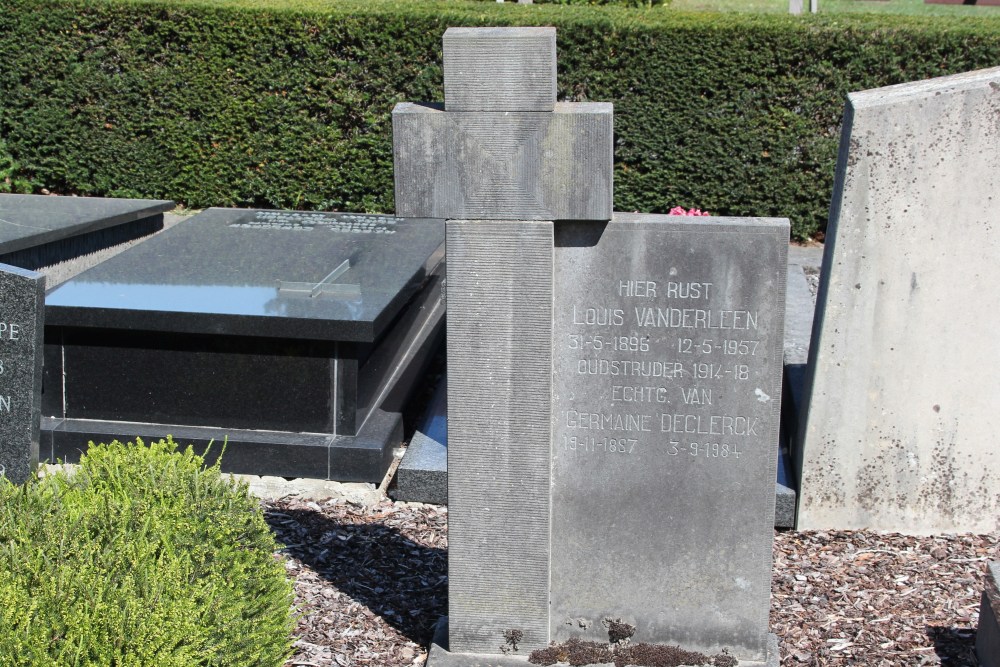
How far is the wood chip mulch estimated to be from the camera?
4.45 meters

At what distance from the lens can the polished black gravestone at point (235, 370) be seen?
6184 mm

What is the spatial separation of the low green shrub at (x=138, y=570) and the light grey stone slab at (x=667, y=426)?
1172 mm

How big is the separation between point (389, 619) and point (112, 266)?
3.72 metres

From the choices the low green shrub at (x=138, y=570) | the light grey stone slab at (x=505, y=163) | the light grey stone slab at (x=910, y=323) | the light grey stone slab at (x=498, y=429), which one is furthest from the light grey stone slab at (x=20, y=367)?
the light grey stone slab at (x=910, y=323)

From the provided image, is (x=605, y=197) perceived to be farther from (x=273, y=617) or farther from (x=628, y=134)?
(x=628, y=134)

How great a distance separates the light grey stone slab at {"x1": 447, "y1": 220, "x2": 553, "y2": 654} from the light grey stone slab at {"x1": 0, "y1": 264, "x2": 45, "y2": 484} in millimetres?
1594

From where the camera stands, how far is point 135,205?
9.64 m

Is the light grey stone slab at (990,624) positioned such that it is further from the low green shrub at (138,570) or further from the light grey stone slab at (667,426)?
the low green shrub at (138,570)

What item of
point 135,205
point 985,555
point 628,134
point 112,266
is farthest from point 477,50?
point 628,134

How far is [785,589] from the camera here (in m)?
4.96

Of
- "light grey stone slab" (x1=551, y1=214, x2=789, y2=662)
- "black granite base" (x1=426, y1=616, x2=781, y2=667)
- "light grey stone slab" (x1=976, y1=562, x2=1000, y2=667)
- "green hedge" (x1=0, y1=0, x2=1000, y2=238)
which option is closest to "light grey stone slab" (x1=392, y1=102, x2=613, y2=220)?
"light grey stone slab" (x1=551, y1=214, x2=789, y2=662)

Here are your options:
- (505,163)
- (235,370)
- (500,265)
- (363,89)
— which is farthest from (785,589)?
(363,89)

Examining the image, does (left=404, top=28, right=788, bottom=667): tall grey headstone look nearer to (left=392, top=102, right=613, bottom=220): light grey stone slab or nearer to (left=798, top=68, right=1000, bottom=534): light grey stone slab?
(left=392, top=102, right=613, bottom=220): light grey stone slab

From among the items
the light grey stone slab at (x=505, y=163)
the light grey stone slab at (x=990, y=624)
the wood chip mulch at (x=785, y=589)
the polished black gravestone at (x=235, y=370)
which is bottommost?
the wood chip mulch at (x=785, y=589)
